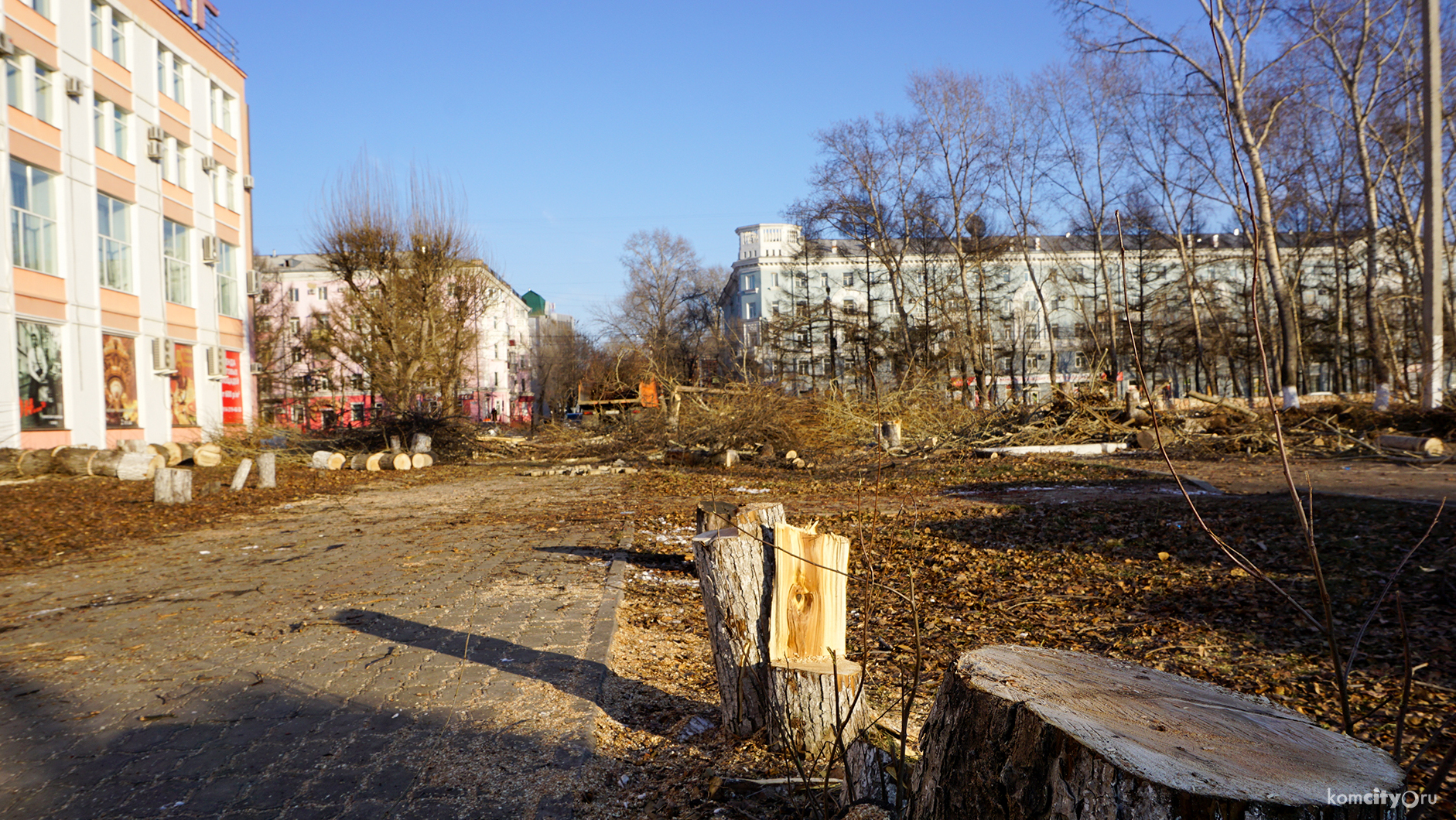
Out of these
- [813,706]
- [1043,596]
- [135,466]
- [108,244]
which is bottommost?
[1043,596]

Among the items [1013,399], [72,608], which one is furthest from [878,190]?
[72,608]

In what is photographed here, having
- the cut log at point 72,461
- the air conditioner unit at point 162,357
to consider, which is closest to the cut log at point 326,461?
the cut log at point 72,461

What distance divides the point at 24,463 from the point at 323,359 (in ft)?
109

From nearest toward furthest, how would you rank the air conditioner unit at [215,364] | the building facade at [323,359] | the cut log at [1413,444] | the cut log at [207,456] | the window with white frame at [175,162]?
the cut log at [1413,444] < the cut log at [207,456] < the window with white frame at [175,162] < the air conditioner unit at [215,364] < the building facade at [323,359]

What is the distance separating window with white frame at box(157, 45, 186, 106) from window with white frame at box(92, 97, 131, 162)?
256cm

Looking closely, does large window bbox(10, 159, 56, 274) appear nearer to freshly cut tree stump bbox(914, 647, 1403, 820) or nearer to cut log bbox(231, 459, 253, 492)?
cut log bbox(231, 459, 253, 492)

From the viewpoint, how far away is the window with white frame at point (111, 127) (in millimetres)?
22062

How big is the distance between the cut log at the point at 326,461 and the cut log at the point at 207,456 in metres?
2.13

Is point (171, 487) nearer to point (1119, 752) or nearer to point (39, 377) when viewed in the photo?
point (39, 377)

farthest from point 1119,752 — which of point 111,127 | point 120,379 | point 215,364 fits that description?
point 215,364

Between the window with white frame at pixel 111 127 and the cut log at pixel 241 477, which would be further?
the window with white frame at pixel 111 127

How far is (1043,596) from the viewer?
20.8 feet

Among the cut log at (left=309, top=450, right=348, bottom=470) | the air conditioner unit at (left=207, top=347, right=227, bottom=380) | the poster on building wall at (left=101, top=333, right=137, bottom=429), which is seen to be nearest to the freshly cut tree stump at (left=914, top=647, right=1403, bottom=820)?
the cut log at (left=309, top=450, right=348, bottom=470)

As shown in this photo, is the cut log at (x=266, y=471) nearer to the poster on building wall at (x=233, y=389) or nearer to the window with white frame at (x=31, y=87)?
the window with white frame at (x=31, y=87)
